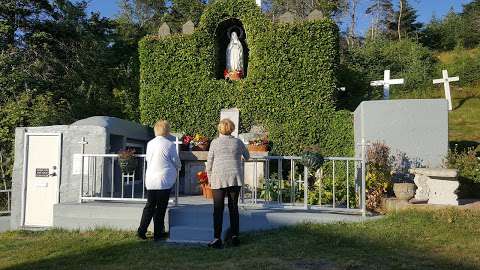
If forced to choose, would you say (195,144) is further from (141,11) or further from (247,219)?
(141,11)

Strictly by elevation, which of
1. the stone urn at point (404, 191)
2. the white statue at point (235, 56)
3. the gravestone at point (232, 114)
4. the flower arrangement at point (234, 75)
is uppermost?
the white statue at point (235, 56)

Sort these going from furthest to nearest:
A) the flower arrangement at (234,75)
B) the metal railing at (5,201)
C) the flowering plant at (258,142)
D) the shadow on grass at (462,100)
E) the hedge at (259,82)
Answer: the shadow on grass at (462,100), the flower arrangement at (234,75), the hedge at (259,82), the flowering plant at (258,142), the metal railing at (5,201)

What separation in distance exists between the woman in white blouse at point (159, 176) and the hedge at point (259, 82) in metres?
5.99

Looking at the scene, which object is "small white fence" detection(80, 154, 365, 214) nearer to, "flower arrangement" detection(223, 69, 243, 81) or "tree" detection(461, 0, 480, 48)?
"flower arrangement" detection(223, 69, 243, 81)

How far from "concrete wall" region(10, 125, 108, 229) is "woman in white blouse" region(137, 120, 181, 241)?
2.35m

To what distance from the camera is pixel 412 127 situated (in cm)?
892

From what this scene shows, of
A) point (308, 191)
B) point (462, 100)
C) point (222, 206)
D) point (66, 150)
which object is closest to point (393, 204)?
point (308, 191)

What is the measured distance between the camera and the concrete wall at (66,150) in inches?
330

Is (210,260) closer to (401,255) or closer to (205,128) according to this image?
(401,255)

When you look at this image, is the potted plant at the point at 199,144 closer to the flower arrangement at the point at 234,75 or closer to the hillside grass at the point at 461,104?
the flower arrangement at the point at 234,75

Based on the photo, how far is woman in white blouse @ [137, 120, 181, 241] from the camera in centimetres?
636

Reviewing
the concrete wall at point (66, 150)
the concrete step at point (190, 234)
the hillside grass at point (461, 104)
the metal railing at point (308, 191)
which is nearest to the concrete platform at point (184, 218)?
the concrete step at point (190, 234)

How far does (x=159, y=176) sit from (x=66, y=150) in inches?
116

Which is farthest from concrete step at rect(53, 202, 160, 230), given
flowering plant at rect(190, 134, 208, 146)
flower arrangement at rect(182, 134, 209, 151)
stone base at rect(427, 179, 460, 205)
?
stone base at rect(427, 179, 460, 205)
